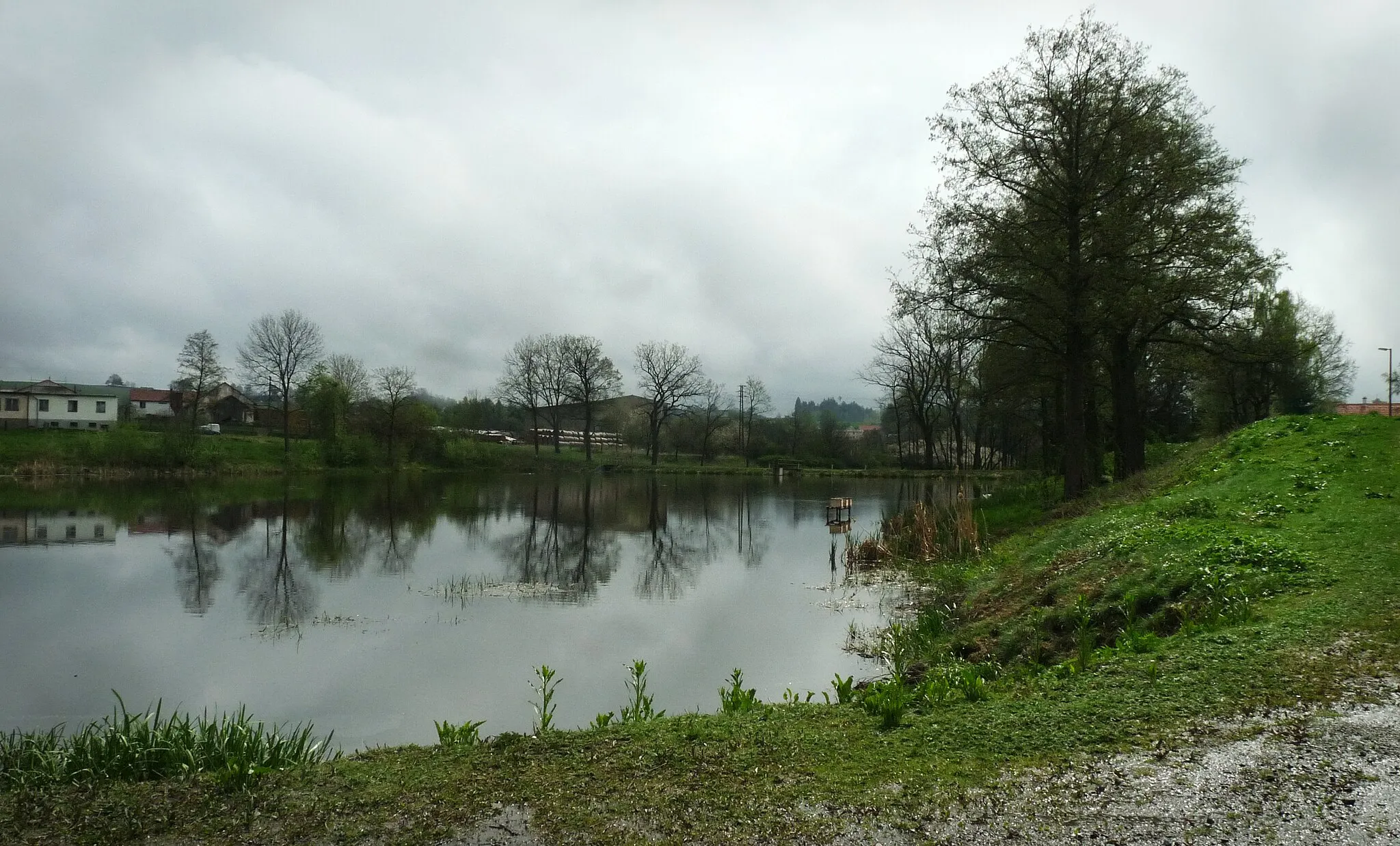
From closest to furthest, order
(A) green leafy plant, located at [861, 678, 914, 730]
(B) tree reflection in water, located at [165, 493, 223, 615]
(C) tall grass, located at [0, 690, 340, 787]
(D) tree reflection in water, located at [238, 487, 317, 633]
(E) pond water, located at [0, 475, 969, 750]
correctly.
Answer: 1. (A) green leafy plant, located at [861, 678, 914, 730]
2. (C) tall grass, located at [0, 690, 340, 787]
3. (E) pond water, located at [0, 475, 969, 750]
4. (D) tree reflection in water, located at [238, 487, 317, 633]
5. (B) tree reflection in water, located at [165, 493, 223, 615]

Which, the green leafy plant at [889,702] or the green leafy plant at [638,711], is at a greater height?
the green leafy plant at [889,702]

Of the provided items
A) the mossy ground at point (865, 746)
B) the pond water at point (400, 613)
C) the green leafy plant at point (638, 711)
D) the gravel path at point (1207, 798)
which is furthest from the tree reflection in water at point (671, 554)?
the gravel path at point (1207, 798)

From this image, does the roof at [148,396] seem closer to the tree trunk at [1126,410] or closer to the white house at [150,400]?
the white house at [150,400]

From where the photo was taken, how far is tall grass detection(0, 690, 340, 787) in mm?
6297

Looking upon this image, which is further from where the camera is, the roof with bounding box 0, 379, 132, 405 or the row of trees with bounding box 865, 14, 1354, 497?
the roof with bounding box 0, 379, 132, 405

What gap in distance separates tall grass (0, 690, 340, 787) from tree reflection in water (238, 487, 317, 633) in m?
6.84

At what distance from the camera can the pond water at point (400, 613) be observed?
33.0ft

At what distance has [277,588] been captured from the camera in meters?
17.6

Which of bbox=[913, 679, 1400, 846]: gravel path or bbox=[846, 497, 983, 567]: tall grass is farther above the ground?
bbox=[913, 679, 1400, 846]: gravel path

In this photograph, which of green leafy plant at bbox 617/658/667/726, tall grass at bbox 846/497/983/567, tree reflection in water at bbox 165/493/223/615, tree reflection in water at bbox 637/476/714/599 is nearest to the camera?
green leafy plant at bbox 617/658/667/726

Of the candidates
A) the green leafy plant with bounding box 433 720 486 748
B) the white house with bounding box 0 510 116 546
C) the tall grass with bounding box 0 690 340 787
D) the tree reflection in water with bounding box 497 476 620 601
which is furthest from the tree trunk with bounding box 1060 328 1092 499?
the white house with bounding box 0 510 116 546

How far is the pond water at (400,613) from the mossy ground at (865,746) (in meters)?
3.20

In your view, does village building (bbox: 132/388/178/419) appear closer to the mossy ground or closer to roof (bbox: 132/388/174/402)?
roof (bbox: 132/388/174/402)

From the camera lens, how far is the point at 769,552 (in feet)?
82.0
